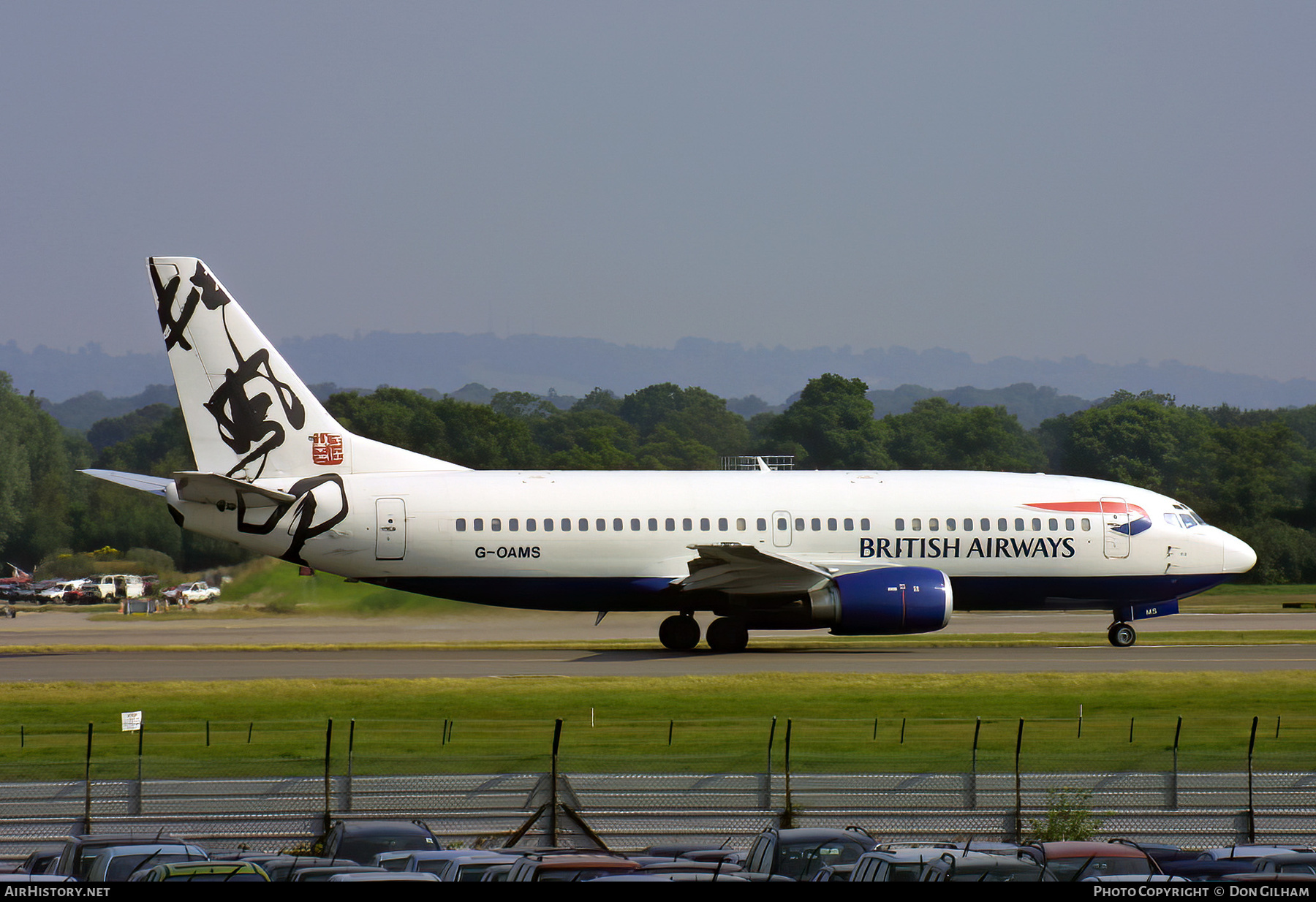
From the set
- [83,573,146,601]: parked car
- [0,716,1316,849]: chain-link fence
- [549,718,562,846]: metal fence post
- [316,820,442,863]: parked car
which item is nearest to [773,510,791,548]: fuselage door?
[0,716,1316,849]: chain-link fence

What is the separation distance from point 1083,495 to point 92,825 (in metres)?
25.7

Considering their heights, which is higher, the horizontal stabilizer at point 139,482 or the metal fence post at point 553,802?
the horizontal stabilizer at point 139,482

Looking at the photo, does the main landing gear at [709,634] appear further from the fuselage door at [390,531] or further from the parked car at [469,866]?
the parked car at [469,866]

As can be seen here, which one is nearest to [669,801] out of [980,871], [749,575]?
[980,871]

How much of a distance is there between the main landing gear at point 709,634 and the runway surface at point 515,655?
392 mm

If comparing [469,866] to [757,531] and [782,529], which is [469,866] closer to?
[757,531]

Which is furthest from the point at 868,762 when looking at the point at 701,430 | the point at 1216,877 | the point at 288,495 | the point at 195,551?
the point at 701,430

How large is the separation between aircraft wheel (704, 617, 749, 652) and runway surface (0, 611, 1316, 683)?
0.40 metres

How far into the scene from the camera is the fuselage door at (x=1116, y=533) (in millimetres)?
32344

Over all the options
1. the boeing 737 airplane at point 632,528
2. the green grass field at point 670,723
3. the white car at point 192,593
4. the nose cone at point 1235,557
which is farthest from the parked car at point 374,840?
the white car at point 192,593

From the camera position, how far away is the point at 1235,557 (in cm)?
3316

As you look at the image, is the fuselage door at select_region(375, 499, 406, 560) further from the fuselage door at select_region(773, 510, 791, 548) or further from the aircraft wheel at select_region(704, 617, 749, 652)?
the fuselage door at select_region(773, 510, 791, 548)

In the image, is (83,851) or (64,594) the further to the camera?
(64,594)

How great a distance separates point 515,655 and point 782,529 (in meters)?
7.02
